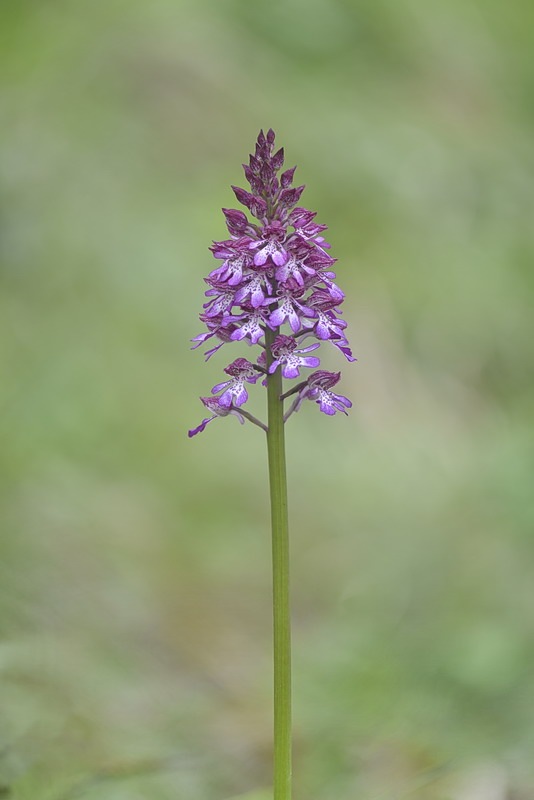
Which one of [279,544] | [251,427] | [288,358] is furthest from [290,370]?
[251,427]

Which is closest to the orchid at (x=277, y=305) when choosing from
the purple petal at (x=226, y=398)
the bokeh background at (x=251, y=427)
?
the purple petal at (x=226, y=398)

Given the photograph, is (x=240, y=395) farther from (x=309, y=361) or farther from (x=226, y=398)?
(x=309, y=361)

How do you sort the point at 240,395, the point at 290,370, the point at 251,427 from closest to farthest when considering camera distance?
the point at 290,370 < the point at 240,395 < the point at 251,427

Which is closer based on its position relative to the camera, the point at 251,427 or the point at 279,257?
the point at 279,257

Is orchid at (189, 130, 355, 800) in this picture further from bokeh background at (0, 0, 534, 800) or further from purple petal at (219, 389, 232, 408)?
bokeh background at (0, 0, 534, 800)

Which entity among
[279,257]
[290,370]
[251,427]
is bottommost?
[290,370]

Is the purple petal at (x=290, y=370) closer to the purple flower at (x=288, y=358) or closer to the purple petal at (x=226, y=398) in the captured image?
the purple flower at (x=288, y=358)
